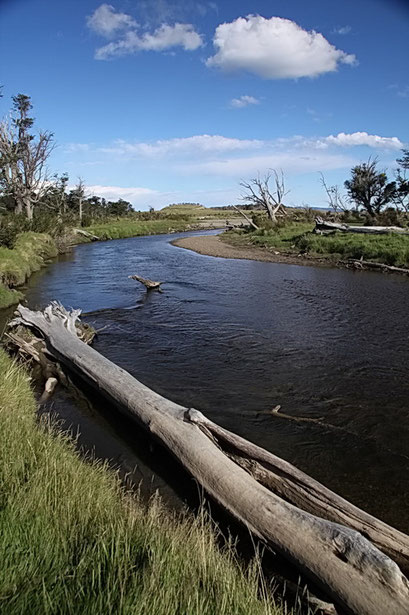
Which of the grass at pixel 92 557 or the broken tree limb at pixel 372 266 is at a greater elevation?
the broken tree limb at pixel 372 266

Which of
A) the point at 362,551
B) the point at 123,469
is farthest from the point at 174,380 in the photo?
the point at 362,551

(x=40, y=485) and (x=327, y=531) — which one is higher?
(x=40, y=485)

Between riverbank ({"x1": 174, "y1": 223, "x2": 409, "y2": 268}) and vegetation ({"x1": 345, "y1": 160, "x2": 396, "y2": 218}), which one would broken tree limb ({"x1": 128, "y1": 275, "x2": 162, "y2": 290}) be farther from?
vegetation ({"x1": 345, "y1": 160, "x2": 396, "y2": 218})

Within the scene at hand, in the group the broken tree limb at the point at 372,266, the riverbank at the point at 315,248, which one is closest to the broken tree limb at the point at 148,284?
the riverbank at the point at 315,248

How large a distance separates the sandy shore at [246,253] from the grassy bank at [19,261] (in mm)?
11722

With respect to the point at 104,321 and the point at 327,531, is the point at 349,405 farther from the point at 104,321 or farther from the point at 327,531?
the point at 104,321

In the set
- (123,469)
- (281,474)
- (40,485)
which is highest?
(40,485)

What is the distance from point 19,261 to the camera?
19.4m

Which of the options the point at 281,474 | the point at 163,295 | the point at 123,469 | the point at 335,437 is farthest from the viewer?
the point at 163,295

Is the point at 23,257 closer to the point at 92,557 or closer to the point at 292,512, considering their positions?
the point at 292,512

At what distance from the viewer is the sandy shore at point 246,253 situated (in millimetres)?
26209

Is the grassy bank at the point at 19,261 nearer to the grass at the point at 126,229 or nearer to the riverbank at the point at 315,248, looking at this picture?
the riverbank at the point at 315,248

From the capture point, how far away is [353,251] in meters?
25.5

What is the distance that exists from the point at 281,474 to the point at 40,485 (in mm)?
2510
